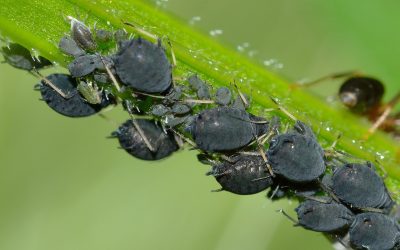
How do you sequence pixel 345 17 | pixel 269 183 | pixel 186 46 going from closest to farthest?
pixel 269 183 < pixel 186 46 < pixel 345 17

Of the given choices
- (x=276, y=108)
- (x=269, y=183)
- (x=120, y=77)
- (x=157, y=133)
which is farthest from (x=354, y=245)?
(x=120, y=77)

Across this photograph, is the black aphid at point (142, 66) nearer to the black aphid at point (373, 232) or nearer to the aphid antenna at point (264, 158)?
the aphid antenna at point (264, 158)

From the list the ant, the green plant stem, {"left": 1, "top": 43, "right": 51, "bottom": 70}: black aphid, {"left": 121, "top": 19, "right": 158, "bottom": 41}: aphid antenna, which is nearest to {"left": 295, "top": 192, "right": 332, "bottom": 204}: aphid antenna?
the green plant stem

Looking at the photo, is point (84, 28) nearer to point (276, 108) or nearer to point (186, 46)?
point (186, 46)

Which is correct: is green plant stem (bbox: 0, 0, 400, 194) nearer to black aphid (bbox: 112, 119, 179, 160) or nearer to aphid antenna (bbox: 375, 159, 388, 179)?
aphid antenna (bbox: 375, 159, 388, 179)

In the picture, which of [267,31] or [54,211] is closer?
[54,211]

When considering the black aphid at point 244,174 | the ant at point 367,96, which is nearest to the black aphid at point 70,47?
the black aphid at point 244,174
